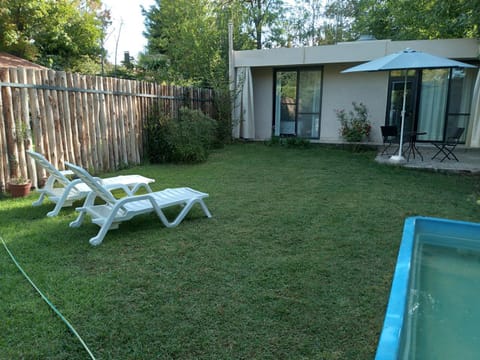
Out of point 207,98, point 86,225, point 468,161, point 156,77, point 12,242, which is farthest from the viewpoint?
point 156,77

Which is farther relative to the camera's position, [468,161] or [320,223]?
[468,161]

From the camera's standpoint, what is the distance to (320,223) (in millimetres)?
4059

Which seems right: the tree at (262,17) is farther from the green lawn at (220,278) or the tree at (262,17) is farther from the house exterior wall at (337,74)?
the green lawn at (220,278)

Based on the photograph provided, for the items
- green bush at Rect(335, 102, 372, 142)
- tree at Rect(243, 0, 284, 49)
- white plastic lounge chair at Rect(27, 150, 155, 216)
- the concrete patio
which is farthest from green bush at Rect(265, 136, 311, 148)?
tree at Rect(243, 0, 284, 49)

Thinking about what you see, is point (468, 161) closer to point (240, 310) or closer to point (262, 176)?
point (262, 176)

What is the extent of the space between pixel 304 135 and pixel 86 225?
886 centimetres

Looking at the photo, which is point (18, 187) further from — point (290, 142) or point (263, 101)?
point (263, 101)

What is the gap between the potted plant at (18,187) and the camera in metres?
4.86

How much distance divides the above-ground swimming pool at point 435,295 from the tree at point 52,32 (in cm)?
1632

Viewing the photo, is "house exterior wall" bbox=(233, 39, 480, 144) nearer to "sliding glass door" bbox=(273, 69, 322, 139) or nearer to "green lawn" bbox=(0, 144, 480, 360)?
"sliding glass door" bbox=(273, 69, 322, 139)

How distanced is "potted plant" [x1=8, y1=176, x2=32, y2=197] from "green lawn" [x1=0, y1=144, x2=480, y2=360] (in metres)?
0.25

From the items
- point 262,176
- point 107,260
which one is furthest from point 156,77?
point 107,260

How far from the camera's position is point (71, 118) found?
6.04 m

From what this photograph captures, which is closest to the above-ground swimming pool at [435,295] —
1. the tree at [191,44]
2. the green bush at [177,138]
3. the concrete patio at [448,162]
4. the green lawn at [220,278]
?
the green lawn at [220,278]
